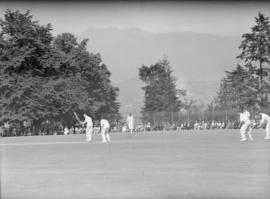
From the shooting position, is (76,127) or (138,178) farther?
(76,127)

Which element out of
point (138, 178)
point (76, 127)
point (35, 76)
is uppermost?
point (35, 76)

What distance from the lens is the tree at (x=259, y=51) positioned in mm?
65812

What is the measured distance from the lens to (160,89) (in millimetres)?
86062

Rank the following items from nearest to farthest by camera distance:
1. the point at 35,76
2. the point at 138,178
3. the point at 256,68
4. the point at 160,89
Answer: the point at 138,178 < the point at 35,76 < the point at 256,68 < the point at 160,89

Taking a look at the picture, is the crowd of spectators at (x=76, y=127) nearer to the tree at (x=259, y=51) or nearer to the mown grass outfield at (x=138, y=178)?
the tree at (x=259, y=51)

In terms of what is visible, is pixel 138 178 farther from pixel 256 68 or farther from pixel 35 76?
pixel 256 68

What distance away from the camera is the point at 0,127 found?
55406 millimetres

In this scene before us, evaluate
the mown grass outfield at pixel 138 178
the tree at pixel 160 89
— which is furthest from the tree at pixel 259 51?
the mown grass outfield at pixel 138 178

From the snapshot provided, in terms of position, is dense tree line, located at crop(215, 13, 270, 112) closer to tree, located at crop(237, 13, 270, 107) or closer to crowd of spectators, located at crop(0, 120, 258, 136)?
tree, located at crop(237, 13, 270, 107)

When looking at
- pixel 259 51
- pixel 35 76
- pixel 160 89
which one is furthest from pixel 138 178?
pixel 160 89

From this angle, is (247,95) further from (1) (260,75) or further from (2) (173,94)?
(2) (173,94)

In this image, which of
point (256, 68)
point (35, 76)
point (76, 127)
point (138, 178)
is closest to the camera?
point (138, 178)

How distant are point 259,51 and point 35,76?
25.0m

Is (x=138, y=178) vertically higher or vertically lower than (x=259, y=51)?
lower
